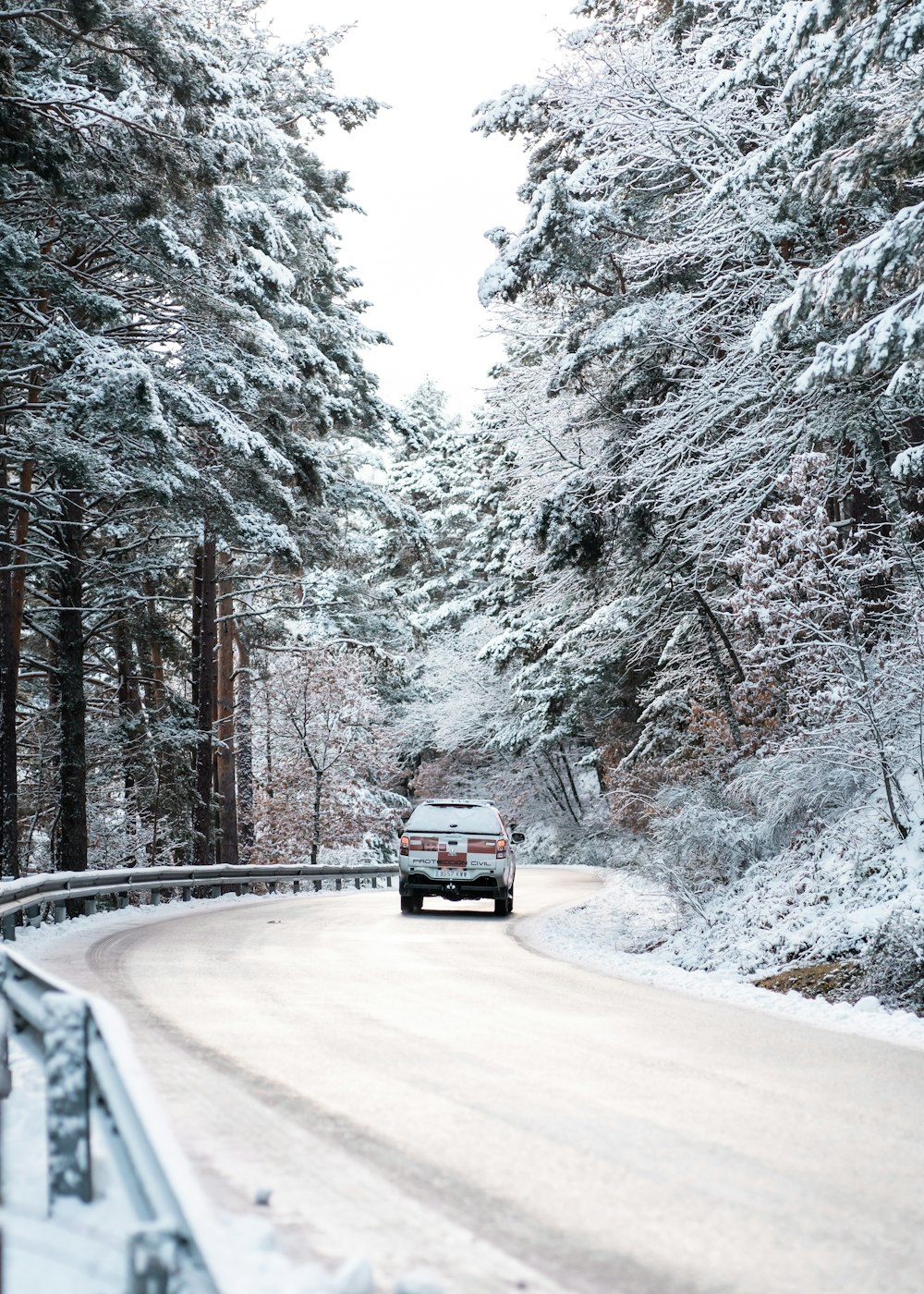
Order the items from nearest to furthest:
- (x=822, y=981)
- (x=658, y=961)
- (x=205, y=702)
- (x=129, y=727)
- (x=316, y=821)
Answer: (x=822, y=981)
(x=658, y=961)
(x=129, y=727)
(x=205, y=702)
(x=316, y=821)

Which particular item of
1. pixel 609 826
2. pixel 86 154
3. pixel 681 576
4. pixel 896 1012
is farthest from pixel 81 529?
pixel 609 826

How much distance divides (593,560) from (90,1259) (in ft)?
→ 66.4

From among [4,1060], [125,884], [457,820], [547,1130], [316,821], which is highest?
[316,821]

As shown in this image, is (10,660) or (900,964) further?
(10,660)

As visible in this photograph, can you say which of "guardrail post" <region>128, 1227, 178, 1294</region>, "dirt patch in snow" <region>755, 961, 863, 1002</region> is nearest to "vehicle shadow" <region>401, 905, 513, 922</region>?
"dirt patch in snow" <region>755, 961, 863, 1002</region>

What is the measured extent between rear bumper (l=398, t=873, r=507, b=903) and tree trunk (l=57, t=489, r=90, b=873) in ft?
21.7

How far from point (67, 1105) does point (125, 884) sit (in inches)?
739

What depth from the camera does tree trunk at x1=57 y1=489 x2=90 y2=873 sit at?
78.3 ft

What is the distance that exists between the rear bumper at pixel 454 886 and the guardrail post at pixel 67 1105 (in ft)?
56.7

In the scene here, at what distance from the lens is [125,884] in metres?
22.2

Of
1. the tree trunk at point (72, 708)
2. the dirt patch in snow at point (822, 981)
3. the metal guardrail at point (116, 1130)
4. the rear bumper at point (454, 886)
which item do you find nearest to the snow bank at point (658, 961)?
the dirt patch in snow at point (822, 981)

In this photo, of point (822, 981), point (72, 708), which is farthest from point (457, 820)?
point (822, 981)

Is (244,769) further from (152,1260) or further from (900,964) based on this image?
(152,1260)

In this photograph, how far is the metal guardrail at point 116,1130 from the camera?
3076 mm
